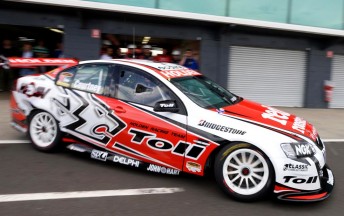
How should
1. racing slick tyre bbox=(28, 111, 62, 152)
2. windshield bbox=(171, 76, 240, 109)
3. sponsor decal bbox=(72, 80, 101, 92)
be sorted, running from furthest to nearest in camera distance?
racing slick tyre bbox=(28, 111, 62, 152) → sponsor decal bbox=(72, 80, 101, 92) → windshield bbox=(171, 76, 240, 109)

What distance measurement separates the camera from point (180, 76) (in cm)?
520

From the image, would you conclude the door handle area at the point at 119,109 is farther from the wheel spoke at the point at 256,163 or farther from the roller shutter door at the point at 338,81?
the roller shutter door at the point at 338,81

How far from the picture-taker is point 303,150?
418 centimetres

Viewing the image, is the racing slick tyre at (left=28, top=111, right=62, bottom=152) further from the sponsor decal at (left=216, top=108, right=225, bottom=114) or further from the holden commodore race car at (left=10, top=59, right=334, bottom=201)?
the sponsor decal at (left=216, top=108, right=225, bottom=114)

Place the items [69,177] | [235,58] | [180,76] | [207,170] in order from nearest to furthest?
[207,170]
[69,177]
[180,76]
[235,58]

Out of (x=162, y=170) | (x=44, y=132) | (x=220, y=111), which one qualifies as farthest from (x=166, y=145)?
(x=44, y=132)

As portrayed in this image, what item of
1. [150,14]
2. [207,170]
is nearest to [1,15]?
[150,14]

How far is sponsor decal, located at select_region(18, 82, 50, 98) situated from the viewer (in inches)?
223

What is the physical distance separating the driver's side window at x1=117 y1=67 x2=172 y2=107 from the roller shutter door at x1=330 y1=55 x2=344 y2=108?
37.3ft

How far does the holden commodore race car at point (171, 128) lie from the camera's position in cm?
417

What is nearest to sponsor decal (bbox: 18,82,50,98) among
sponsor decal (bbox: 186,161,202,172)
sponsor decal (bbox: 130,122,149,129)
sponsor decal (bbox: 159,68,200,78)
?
sponsor decal (bbox: 130,122,149,129)

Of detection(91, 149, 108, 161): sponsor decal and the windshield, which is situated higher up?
the windshield

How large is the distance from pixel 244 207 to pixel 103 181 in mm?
1721

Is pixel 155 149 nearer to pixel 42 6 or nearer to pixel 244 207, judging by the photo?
pixel 244 207
